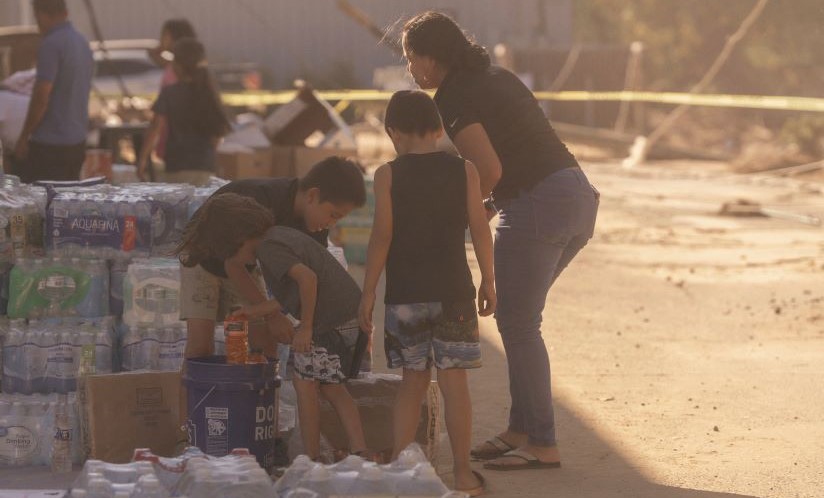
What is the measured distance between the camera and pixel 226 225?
602 centimetres

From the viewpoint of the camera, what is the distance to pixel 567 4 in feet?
124

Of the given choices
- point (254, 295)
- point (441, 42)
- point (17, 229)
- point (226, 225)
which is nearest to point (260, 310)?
point (254, 295)

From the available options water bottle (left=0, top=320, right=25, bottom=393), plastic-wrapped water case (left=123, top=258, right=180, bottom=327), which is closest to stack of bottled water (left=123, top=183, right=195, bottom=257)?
plastic-wrapped water case (left=123, top=258, right=180, bottom=327)

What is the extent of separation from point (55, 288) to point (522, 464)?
2.19 metres

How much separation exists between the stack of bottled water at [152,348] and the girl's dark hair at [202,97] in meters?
4.15

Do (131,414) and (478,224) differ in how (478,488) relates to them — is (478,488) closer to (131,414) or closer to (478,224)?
(478,224)

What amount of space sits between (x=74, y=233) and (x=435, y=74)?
1947mm

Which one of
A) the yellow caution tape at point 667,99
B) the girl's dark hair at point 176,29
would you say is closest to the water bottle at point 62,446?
the girl's dark hair at point 176,29

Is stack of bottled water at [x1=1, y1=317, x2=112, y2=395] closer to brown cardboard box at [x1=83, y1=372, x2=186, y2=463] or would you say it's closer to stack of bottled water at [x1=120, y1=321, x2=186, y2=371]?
stack of bottled water at [x1=120, y1=321, x2=186, y2=371]

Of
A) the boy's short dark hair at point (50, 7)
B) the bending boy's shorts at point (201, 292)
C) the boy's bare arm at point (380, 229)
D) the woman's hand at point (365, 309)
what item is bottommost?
the woman's hand at point (365, 309)

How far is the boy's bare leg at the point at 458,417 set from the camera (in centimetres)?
599

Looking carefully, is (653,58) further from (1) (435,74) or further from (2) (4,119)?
(1) (435,74)

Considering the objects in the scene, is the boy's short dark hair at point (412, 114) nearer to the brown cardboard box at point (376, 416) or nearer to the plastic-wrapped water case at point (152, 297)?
the brown cardboard box at point (376, 416)

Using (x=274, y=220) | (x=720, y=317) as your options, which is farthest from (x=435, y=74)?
(x=720, y=317)
